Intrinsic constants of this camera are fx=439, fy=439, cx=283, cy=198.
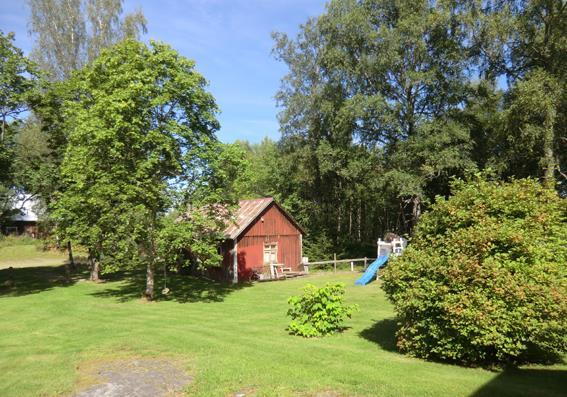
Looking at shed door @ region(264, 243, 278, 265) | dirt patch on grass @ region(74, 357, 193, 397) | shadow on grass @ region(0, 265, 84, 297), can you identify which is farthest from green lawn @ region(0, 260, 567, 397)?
shed door @ region(264, 243, 278, 265)

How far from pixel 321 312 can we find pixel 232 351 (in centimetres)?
310

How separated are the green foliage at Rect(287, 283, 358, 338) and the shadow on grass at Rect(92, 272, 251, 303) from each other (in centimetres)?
955

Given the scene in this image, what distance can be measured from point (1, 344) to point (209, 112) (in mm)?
13028

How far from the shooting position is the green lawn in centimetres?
742

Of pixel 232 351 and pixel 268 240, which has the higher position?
pixel 268 240

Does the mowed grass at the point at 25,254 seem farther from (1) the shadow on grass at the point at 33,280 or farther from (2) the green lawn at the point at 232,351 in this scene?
(2) the green lawn at the point at 232,351

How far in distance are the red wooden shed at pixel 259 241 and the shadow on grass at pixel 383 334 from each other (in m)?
15.5

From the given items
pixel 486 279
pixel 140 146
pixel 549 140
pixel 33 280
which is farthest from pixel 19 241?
pixel 486 279

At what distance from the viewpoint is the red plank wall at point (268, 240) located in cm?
2973

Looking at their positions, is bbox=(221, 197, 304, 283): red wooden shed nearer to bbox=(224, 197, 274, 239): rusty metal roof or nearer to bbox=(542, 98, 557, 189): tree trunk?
bbox=(224, 197, 274, 239): rusty metal roof

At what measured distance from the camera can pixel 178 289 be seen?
25188mm

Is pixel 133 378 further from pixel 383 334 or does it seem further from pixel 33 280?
pixel 33 280

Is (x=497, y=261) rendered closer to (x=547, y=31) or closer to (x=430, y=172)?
(x=430, y=172)

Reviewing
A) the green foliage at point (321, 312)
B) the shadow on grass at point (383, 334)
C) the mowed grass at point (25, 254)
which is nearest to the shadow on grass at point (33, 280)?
the mowed grass at point (25, 254)
